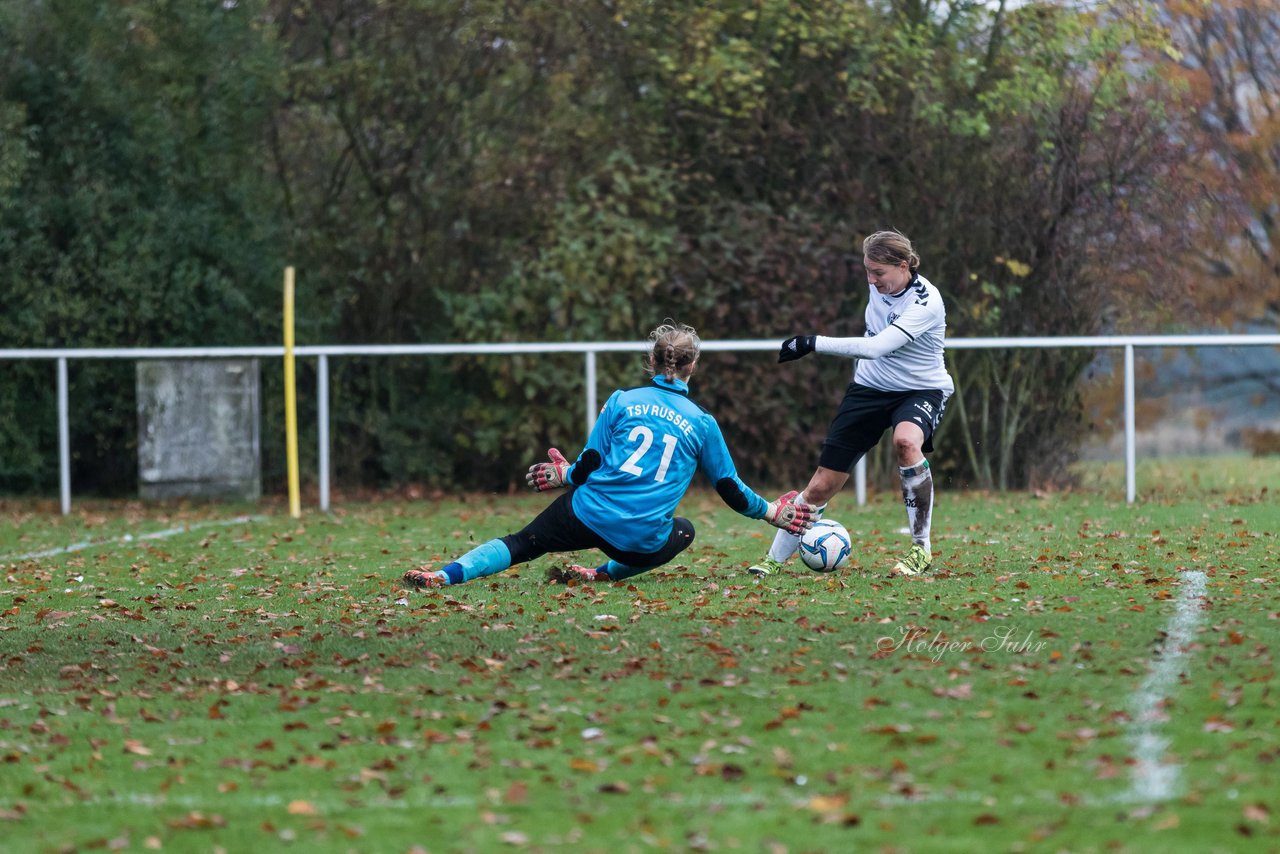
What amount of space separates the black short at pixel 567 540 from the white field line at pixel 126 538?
418 cm

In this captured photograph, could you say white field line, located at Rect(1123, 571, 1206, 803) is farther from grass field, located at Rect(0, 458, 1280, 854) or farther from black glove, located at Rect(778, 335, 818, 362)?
black glove, located at Rect(778, 335, 818, 362)

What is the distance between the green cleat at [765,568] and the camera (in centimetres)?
910

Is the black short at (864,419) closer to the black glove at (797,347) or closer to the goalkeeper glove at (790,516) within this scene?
the black glove at (797,347)

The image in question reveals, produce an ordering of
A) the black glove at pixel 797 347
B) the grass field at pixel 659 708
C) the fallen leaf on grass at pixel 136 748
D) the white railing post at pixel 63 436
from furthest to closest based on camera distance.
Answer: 1. the white railing post at pixel 63 436
2. the black glove at pixel 797 347
3. the fallen leaf on grass at pixel 136 748
4. the grass field at pixel 659 708

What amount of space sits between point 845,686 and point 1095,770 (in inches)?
52.5

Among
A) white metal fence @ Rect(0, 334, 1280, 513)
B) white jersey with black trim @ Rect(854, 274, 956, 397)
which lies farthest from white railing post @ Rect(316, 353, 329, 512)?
white jersey with black trim @ Rect(854, 274, 956, 397)

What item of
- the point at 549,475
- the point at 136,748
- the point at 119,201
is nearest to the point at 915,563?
the point at 549,475

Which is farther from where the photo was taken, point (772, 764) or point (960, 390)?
point (960, 390)

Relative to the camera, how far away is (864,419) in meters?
9.23

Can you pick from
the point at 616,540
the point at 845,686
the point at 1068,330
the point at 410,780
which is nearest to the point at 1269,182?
the point at 1068,330

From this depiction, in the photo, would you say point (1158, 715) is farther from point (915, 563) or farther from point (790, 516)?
point (915, 563)

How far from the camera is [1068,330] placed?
1608cm

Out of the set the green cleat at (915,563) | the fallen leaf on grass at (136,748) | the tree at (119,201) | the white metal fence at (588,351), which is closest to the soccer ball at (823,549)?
the green cleat at (915,563)

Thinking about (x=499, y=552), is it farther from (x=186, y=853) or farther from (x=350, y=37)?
(x=350, y=37)
